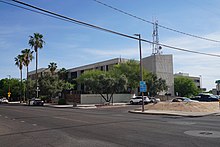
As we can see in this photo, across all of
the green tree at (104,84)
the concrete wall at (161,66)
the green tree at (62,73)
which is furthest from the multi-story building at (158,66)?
the green tree at (104,84)

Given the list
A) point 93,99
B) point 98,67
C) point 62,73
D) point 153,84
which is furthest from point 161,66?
point 93,99

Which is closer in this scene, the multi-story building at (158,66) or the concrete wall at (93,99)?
the concrete wall at (93,99)

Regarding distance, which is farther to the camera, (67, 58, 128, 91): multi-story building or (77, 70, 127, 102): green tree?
(67, 58, 128, 91): multi-story building

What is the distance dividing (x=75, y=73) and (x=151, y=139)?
84.0 m

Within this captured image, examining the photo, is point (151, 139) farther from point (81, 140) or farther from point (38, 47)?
point (38, 47)

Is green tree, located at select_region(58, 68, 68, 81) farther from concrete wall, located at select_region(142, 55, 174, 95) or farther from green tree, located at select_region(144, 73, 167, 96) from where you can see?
green tree, located at select_region(144, 73, 167, 96)

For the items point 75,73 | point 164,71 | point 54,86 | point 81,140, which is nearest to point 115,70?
point 54,86

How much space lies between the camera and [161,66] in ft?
265

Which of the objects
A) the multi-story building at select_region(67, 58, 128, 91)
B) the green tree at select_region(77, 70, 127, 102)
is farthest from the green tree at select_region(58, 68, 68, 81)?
the green tree at select_region(77, 70, 127, 102)

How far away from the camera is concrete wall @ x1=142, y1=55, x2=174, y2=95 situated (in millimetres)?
79188

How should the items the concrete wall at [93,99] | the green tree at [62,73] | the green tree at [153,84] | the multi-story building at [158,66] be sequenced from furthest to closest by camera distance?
the green tree at [62,73], the multi-story building at [158,66], the green tree at [153,84], the concrete wall at [93,99]

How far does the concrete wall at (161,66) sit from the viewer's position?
3118 inches

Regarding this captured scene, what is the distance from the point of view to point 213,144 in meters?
8.95

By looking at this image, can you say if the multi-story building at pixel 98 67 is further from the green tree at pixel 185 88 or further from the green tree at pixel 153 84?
the green tree at pixel 185 88
